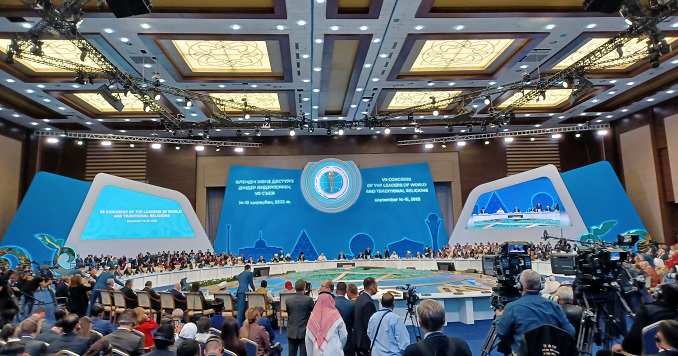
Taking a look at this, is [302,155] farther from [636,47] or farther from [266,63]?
[636,47]

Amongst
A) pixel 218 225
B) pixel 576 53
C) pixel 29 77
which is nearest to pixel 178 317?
pixel 29 77

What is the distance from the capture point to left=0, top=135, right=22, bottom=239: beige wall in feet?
54.6

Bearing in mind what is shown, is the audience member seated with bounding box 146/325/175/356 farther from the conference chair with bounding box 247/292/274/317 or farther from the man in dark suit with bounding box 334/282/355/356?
the conference chair with bounding box 247/292/274/317

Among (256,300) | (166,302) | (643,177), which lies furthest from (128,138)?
(643,177)

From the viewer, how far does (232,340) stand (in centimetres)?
353

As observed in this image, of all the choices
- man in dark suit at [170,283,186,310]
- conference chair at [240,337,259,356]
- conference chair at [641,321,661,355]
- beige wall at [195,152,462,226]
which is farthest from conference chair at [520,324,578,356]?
beige wall at [195,152,462,226]

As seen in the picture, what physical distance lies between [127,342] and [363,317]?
210cm

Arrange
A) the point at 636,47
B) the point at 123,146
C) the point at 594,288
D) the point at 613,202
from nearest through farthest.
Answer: the point at 594,288, the point at 636,47, the point at 613,202, the point at 123,146

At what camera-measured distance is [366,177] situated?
21.0 meters

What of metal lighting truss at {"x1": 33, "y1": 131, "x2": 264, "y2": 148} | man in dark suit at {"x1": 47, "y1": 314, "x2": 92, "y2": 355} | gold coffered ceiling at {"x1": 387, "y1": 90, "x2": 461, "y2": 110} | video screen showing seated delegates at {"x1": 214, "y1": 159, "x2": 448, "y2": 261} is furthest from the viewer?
video screen showing seated delegates at {"x1": 214, "y1": 159, "x2": 448, "y2": 261}

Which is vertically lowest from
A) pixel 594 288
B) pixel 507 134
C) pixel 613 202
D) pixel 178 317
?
pixel 178 317

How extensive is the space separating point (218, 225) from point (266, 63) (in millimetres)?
10426

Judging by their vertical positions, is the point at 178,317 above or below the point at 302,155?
below

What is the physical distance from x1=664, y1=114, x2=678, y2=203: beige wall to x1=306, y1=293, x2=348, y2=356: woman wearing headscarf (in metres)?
18.1
